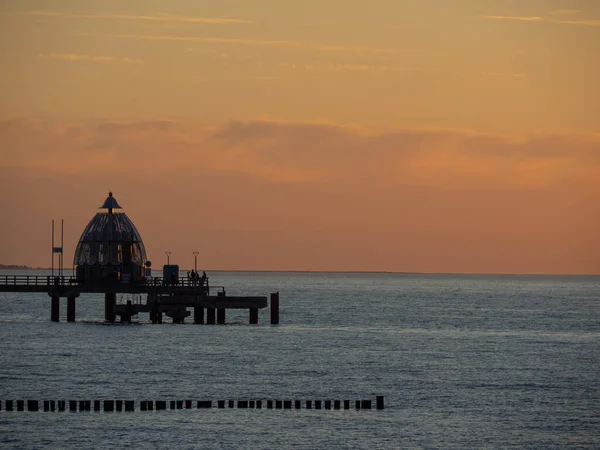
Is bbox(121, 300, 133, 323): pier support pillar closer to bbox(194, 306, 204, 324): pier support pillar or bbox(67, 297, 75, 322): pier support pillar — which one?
bbox(67, 297, 75, 322): pier support pillar

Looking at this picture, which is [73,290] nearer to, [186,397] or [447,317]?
[186,397]

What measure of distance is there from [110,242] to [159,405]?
165ft

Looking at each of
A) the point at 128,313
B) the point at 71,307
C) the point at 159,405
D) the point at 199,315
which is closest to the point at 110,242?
the point at 128,313

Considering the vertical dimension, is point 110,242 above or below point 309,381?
above

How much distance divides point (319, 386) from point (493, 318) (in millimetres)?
85331

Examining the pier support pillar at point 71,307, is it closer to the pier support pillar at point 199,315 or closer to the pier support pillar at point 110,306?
the pier support pillar at point 110,306

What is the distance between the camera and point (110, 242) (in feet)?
362

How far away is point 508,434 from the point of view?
57438mm

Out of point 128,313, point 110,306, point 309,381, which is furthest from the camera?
point 110,306

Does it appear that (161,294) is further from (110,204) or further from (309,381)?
(309,381)

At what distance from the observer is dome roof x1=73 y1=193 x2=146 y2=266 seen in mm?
109562

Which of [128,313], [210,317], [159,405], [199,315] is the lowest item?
[159,405]

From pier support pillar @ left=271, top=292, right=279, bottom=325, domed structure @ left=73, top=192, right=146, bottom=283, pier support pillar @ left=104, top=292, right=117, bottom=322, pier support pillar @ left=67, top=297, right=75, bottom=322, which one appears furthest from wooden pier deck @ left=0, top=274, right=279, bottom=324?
pier support pillar @ left=271, top=292, right=279, bottom=325

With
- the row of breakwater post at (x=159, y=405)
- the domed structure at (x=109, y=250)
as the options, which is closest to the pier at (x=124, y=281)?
the domed structure at (x=109, y=250)
